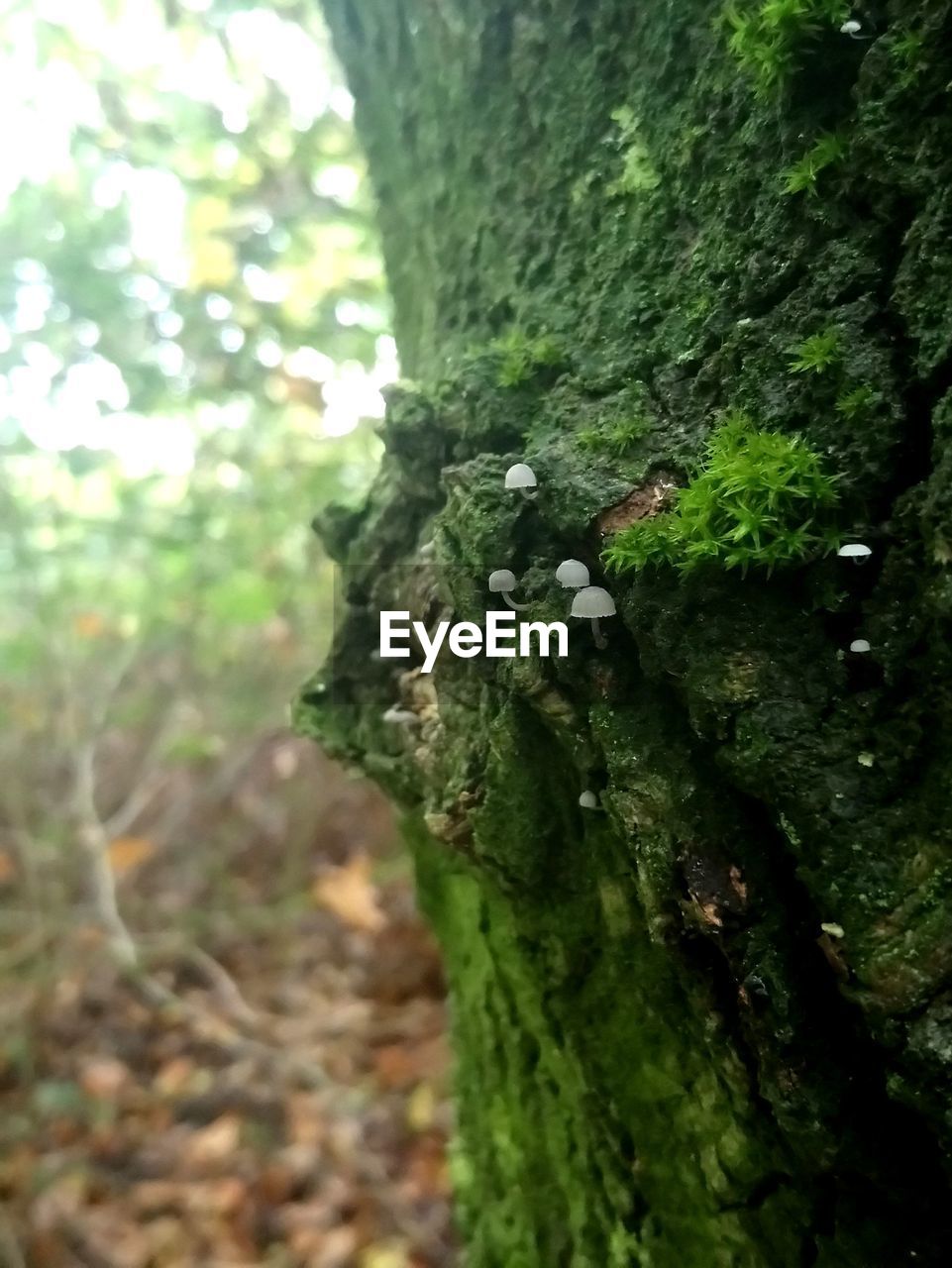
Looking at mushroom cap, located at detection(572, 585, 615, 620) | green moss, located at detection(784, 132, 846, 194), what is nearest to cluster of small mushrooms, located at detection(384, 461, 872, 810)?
mushroom cap, located at detection(572, 585, 615, 620)

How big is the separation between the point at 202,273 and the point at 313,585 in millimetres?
1551

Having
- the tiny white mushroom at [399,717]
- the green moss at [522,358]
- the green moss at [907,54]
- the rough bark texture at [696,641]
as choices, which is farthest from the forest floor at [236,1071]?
the green moss at [907,54]

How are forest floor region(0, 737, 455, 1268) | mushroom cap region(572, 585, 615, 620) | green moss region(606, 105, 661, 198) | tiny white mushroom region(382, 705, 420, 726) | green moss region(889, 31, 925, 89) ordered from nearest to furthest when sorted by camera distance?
green moss region(889, 31, 925, 89) < mushroom cap region(572, 585, 615, 620) < green moss region(606, 105, 661, 198) < tiny white mushroom region(382, 705, 420, 726) < forest floor region(0, 737, 455, 1268)

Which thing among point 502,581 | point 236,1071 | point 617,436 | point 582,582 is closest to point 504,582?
point 502,581

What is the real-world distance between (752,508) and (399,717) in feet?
2.39

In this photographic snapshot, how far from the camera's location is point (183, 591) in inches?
177

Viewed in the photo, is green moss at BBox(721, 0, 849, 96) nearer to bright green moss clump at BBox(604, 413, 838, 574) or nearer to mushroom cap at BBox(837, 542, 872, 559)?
bright green moss clump at BBox(604, 413, 838, 574)

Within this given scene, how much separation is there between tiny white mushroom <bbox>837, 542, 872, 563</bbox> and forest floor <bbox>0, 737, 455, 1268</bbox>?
9.60 feet

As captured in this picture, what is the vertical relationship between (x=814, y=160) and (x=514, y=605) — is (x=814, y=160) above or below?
above

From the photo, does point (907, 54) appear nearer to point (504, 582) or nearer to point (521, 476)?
point (521, 476)

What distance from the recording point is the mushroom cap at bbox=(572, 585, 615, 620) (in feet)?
3.41

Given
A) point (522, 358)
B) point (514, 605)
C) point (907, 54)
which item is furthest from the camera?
point (522, 358)

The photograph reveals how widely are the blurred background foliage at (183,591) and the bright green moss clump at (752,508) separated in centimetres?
252

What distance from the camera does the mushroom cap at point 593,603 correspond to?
1038mm
